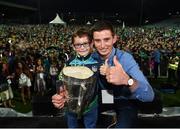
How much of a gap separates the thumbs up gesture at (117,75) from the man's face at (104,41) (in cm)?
35

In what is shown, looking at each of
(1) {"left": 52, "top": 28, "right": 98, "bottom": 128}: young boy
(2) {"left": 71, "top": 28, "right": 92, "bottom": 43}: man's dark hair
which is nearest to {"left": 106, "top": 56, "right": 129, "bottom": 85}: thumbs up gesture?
(1) {"left": 52, "top": 28, "right": 98, "bottom": 128}: young boy

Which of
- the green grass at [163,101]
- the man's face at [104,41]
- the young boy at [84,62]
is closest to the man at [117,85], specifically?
the man's face at [104,41]

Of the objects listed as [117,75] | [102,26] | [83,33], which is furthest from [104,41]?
[117,75]

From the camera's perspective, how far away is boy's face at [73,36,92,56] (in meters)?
3.38

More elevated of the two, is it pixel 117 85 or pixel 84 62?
pixel 84 62

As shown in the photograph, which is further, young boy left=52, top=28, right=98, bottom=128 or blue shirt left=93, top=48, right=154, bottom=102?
young boy left=52, top=28, right=98, bottom=128

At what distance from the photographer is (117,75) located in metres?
2.75

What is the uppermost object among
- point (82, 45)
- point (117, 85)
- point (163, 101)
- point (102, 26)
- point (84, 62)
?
point (102, 26)

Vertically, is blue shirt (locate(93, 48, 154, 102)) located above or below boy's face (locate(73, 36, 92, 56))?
below

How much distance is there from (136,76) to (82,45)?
65cm

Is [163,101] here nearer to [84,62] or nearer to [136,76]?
[84,62]

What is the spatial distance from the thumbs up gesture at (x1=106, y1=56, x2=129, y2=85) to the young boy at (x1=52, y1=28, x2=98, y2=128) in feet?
1.60

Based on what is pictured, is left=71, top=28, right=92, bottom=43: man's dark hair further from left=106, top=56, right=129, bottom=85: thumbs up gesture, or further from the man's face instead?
left=106, top=56, right=129, bottom=85: thumbs up gesture

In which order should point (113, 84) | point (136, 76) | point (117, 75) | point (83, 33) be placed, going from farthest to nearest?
point (83, 33) < point (113, 84) < point (136, 76) < point (117, 75)
